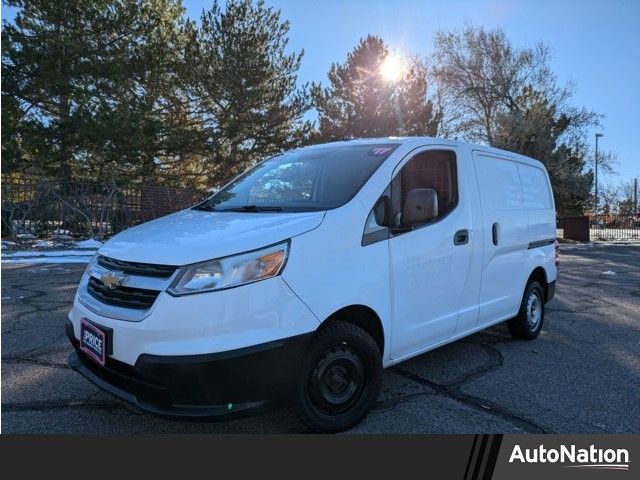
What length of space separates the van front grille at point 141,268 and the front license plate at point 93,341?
1.17 feet

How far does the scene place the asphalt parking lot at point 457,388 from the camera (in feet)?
10.4

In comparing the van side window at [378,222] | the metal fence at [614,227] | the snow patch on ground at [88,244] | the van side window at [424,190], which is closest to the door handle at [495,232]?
the van side window at [424,190]

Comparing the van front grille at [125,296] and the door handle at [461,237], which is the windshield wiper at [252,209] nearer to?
the van front grille at [125,296]

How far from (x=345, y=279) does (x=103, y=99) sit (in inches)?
744

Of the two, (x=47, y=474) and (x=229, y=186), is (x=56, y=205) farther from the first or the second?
(x=47, y=474)

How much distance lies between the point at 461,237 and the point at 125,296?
249cm

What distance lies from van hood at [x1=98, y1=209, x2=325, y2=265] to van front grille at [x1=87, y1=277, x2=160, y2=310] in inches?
6.6

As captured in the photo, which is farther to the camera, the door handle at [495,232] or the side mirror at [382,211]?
the door handle at [495,232]

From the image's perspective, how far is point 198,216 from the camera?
3.50m

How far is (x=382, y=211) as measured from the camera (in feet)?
10.7

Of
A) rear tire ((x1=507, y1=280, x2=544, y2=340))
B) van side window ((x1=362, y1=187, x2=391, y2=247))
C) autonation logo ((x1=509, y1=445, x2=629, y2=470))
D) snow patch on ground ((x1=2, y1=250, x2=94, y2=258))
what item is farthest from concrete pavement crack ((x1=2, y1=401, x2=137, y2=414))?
snow patch on ground ((x1=2, y1=250, x2=94, y2=258))

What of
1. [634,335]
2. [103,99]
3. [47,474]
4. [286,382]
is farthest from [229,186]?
[103,99]

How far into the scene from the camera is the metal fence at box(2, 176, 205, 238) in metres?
14.3

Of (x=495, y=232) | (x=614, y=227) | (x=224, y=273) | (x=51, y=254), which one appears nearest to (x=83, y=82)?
(x=51, y=254)
